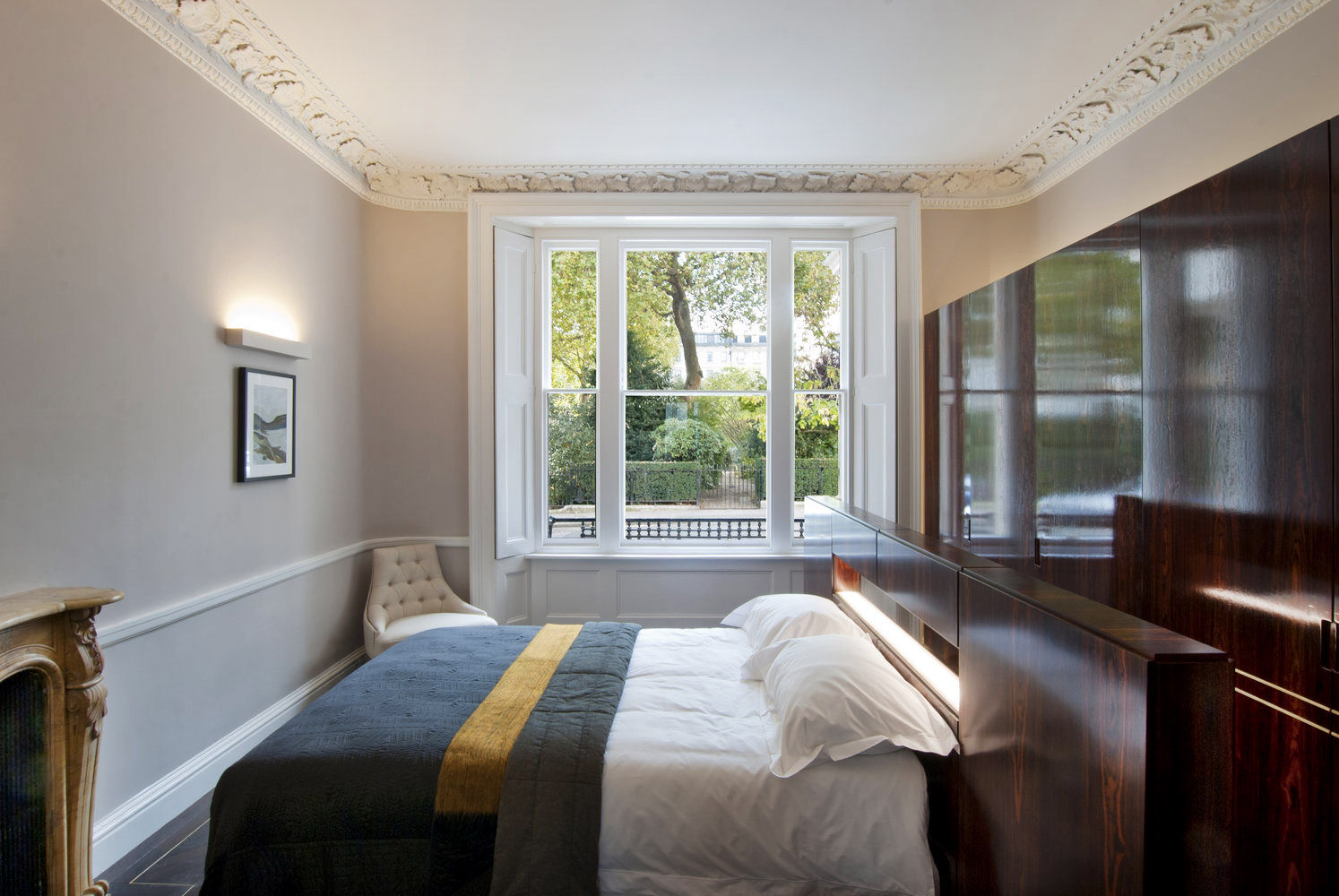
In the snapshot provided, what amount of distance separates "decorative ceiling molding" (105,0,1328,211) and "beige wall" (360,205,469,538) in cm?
24

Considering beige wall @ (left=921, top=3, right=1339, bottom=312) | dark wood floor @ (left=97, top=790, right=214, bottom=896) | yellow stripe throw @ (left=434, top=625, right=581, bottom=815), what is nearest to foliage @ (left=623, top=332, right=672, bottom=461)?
beige wall @ (left=921, top=3, right=1339, bottom=312)

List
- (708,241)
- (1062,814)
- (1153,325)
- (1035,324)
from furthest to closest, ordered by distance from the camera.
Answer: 1. (708,241)
2. (1035,324)
3. (1153,325)
4. (1062,814)

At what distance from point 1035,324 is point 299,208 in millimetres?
3575

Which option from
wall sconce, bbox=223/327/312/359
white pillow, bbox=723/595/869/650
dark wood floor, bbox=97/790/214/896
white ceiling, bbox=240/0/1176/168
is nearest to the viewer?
dark wood floor, bbox=97/790/214/896

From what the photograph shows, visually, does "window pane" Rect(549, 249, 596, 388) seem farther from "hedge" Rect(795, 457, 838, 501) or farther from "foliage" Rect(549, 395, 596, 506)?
"hedge" Rect(795, 457, 838, 501)

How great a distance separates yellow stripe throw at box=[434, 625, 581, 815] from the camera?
5.40ft

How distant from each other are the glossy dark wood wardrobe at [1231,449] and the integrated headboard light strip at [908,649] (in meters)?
0.68

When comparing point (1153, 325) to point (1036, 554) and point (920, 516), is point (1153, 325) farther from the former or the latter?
point (920, 516)

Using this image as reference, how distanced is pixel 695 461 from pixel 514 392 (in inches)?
51.1

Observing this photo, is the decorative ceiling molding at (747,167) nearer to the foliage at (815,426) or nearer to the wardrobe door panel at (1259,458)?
the wardrobe door panel at (1259,458)

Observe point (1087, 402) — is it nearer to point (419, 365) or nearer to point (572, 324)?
point (572, 324)

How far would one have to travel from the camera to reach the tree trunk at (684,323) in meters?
4.27

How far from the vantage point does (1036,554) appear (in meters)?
2.60

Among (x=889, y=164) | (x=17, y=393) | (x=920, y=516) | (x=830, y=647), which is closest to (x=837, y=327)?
(x=889, y=164)
